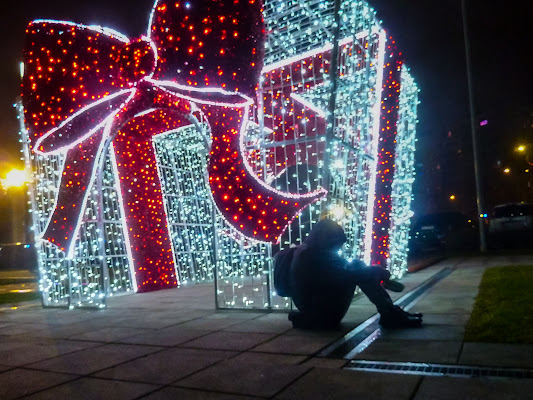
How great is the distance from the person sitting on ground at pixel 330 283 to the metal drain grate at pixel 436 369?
1.34m

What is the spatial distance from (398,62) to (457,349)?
6274 millimetres

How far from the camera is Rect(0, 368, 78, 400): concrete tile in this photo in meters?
3.65

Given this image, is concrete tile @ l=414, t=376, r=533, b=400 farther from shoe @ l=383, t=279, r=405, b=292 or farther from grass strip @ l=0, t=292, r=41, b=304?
grass strip @ l=0, t=292, r=41, b=304

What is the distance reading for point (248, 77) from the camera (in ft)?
21.0

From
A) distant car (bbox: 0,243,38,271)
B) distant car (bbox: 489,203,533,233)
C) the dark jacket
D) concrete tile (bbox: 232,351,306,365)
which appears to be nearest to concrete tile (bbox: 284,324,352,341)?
the dark jacket

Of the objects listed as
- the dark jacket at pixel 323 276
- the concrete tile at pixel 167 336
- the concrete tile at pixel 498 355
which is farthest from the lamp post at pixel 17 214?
the concrete tile at pixel 498 355

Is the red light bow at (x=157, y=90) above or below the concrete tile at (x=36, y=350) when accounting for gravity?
above

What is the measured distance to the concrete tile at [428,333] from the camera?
466cm

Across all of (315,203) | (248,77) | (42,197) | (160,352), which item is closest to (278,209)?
(315,203)

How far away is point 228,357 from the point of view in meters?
4.36

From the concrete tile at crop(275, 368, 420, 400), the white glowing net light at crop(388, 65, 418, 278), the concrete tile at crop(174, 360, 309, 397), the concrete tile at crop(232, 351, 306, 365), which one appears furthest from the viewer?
the white glowing net light at crop(388, 65, 418, 278)

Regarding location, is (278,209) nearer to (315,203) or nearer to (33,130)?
(315,203)

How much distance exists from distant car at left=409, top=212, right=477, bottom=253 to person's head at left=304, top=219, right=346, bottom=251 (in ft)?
46.6

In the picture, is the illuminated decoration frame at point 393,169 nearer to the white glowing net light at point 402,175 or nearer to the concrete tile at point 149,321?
the white glowing net light at point 402,175
